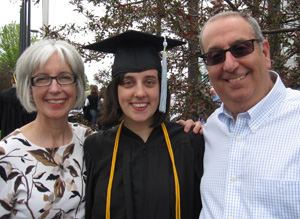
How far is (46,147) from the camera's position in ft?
6.57

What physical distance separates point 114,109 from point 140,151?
42cm

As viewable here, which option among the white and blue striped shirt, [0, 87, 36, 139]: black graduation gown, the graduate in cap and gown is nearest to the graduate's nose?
the graduate in cap and gown

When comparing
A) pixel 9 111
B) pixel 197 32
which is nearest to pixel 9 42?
pixel 9 111

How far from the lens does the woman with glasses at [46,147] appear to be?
5.90ft

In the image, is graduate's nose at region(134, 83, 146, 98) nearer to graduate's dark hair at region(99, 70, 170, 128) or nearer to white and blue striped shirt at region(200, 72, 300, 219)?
graduate's dark hair at region(99, 70, 170, 128)

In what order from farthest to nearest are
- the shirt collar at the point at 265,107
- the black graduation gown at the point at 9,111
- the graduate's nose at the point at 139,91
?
the black graduation gown at the point at 9,111
the graduate's nose at the point at 139,91
the shirt collar at the point at 265,107

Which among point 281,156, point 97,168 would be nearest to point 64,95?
point 97,168

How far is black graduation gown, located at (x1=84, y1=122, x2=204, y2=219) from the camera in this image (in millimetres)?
1822

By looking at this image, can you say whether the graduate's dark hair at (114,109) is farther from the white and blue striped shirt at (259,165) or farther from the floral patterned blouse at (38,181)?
the white and blue striped shirt at (259,165)

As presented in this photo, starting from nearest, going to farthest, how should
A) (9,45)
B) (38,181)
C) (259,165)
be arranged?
(259,165) → (38,181) → (9,45)

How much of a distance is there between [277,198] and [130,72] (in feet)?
3.98

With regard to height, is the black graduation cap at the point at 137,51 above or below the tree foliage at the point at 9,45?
below

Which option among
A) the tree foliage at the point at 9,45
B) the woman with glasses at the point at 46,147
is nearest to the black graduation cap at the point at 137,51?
the woman with glasses at the point at 46,147

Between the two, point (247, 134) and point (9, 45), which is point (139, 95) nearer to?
point (247, 134)
